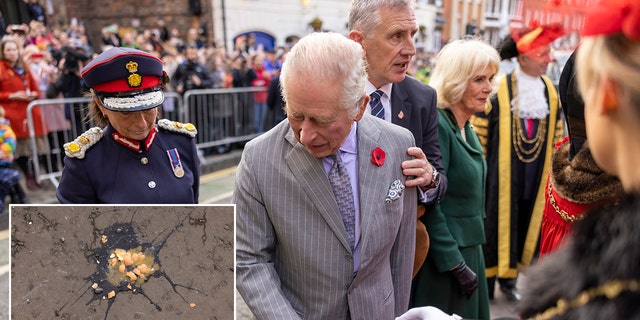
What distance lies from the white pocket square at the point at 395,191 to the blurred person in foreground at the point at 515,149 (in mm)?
2196

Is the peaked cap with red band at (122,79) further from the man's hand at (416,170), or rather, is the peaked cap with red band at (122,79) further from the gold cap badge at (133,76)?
the man's hand at (416,170)

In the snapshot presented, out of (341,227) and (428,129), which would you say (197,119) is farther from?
(341,227)

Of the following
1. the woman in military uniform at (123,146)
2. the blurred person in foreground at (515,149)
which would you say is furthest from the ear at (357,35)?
the blurred person in foreground at (515,149)

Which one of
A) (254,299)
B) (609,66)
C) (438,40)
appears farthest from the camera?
(438,40)

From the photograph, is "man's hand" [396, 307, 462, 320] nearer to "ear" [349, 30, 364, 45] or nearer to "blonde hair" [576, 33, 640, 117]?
"blonde hair" [576, 33, 640, 117]

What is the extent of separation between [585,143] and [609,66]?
100 centimetres

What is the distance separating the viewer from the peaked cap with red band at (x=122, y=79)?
1.92m

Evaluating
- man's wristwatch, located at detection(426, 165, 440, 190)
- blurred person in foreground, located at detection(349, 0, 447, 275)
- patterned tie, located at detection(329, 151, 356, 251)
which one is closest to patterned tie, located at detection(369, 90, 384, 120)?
blurred person in foreground, located at detection(349, 0, 447, 275)

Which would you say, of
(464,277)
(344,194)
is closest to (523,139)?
(464,277)

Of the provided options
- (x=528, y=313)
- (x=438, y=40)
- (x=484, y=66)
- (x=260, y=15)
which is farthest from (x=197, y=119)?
(x=438, y=40)

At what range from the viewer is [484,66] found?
2.68 meters

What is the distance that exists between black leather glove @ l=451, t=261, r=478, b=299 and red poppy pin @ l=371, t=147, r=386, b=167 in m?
0.95

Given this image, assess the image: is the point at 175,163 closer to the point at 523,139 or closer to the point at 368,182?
the point at 368,182

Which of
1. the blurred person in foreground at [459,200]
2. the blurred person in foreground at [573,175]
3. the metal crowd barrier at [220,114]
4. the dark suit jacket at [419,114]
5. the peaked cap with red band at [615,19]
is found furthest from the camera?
the metal crowd barrier at [220,114]
